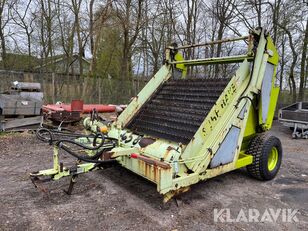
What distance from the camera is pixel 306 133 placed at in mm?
8344

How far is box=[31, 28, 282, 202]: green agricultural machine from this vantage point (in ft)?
9.77

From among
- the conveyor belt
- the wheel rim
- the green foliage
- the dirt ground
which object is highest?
the green foliage

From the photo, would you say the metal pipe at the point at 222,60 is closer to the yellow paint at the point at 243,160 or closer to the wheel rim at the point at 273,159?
the yellow paint at the point at 243,160

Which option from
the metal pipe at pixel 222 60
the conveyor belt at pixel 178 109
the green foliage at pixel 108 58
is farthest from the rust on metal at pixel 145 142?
the green foliage at pixel 108 58

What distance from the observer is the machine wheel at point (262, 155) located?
3930mm

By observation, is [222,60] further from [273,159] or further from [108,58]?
[108,58]

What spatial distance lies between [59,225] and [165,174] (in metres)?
1.16

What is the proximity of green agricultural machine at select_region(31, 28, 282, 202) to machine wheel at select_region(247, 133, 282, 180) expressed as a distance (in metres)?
0.01

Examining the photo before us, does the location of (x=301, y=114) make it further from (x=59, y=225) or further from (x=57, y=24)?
(x=57, y=24)

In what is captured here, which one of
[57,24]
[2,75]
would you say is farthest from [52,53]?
[2,75]

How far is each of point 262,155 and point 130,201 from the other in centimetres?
206

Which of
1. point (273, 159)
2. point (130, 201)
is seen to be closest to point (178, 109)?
point (130, 201)

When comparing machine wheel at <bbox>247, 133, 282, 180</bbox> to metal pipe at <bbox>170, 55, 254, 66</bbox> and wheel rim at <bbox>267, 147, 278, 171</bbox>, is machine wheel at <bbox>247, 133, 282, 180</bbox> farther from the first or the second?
metal pipe at <bbox>170, 55, 254, 66</bbox>

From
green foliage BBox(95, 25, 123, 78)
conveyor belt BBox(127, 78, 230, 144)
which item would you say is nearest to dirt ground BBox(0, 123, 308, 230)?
conveyor belt BBox(127, 78, 230, 144)
